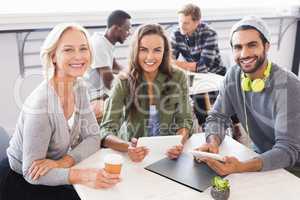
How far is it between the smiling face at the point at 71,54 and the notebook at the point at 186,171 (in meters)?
0.58

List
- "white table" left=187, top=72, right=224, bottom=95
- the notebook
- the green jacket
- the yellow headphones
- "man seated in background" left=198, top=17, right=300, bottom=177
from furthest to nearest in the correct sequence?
1. "white table" left=187, top=72, right=224, bottom=95
2. the green jacket
3. the yellow headphones
4. "man seated in background" left=198, top=17, right=300, bottom=177
5. the notebook

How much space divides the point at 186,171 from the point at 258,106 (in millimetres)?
593

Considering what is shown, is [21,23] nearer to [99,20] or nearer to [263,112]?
[99,20]

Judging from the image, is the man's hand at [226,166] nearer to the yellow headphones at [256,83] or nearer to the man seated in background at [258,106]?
the man seated in background at [258,106]

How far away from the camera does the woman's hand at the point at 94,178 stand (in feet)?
4.53

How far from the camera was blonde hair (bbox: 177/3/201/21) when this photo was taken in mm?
3602

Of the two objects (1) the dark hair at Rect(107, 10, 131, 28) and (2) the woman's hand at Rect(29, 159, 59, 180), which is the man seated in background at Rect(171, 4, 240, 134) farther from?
(2) the woman's hand at Rect(29, 159, 59, 180)

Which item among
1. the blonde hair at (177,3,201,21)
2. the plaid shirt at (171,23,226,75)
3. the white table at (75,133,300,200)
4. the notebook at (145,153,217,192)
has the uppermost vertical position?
the blonde hair at (177,3,201,21)

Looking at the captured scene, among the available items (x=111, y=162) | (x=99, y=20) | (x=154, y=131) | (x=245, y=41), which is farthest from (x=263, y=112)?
(x=99, y=20)

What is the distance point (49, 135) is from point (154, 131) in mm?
778

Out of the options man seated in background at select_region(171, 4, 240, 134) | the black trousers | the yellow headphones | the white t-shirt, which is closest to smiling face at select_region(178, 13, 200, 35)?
man seated in background at select_region(171, 4, 240, 134)

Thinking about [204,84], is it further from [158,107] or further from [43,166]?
[43,166]

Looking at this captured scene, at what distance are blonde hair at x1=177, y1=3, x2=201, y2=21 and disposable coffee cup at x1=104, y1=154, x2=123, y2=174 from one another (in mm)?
2542

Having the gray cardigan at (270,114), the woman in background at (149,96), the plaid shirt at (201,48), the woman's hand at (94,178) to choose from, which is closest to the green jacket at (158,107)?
the woman in background at (149,96)
